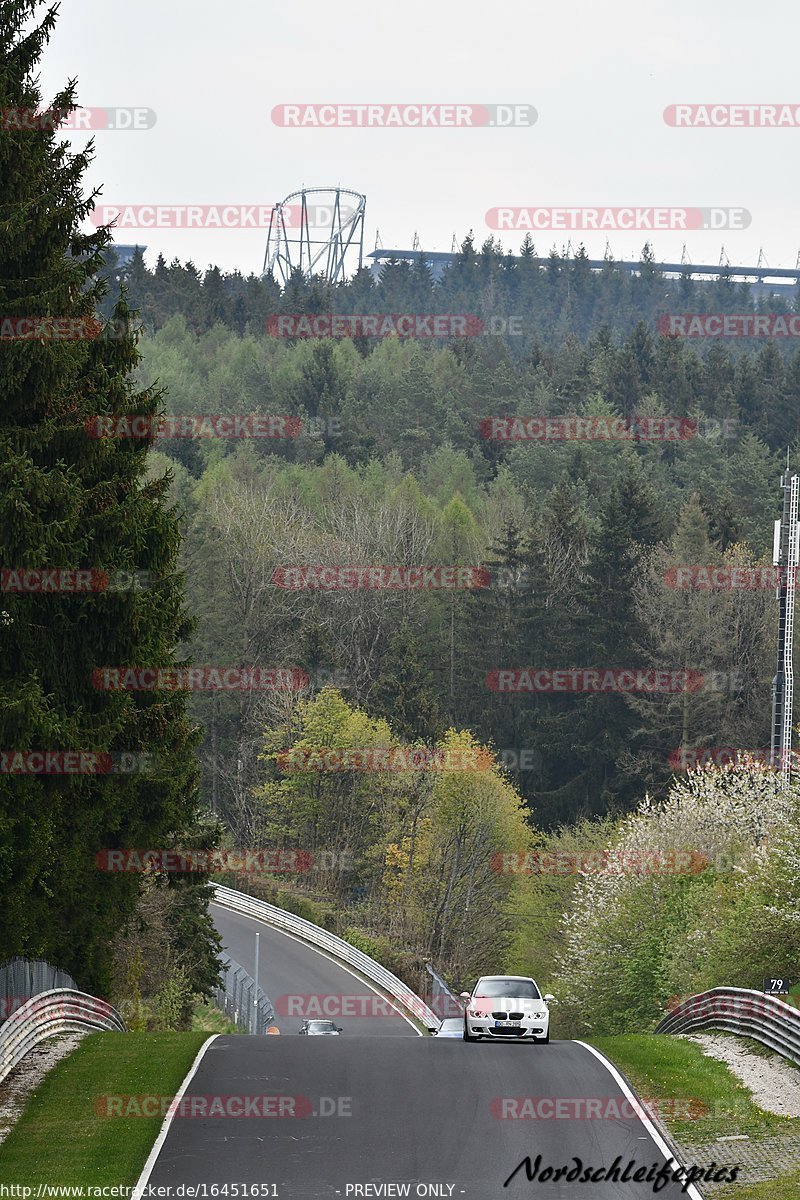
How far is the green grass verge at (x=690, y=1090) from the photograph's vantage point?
18812 mm

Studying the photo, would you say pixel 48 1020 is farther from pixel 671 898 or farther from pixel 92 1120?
pixel 671 898

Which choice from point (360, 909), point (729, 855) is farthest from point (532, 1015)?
point (360, 909)

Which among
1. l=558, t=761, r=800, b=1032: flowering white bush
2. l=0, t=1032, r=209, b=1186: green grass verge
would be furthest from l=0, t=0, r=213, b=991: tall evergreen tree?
l=558, t=761, r=800, b=1032: flowering white bush

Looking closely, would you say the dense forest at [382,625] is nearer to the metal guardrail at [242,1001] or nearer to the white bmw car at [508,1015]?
the metal guardrail at [242,1001]

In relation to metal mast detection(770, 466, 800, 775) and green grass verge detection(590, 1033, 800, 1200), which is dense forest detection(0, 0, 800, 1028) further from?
green grass verge detection(590, 1033, 800, 1200)

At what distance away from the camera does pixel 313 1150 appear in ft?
55.3

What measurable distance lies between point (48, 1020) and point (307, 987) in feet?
98.3

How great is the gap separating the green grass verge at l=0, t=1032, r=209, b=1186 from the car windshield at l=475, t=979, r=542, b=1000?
5.40 m

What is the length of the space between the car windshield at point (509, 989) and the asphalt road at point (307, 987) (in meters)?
17.6

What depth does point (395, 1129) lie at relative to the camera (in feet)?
58.4

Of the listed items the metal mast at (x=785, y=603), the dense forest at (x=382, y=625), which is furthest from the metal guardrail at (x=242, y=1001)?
the metal mast at (x=785, y=603)

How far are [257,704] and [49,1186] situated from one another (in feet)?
219

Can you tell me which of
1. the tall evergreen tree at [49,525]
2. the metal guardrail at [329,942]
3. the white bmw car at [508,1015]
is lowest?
the metal guardrail at [329,942]

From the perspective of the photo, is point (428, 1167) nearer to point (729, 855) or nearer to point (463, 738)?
point (729, 855)
